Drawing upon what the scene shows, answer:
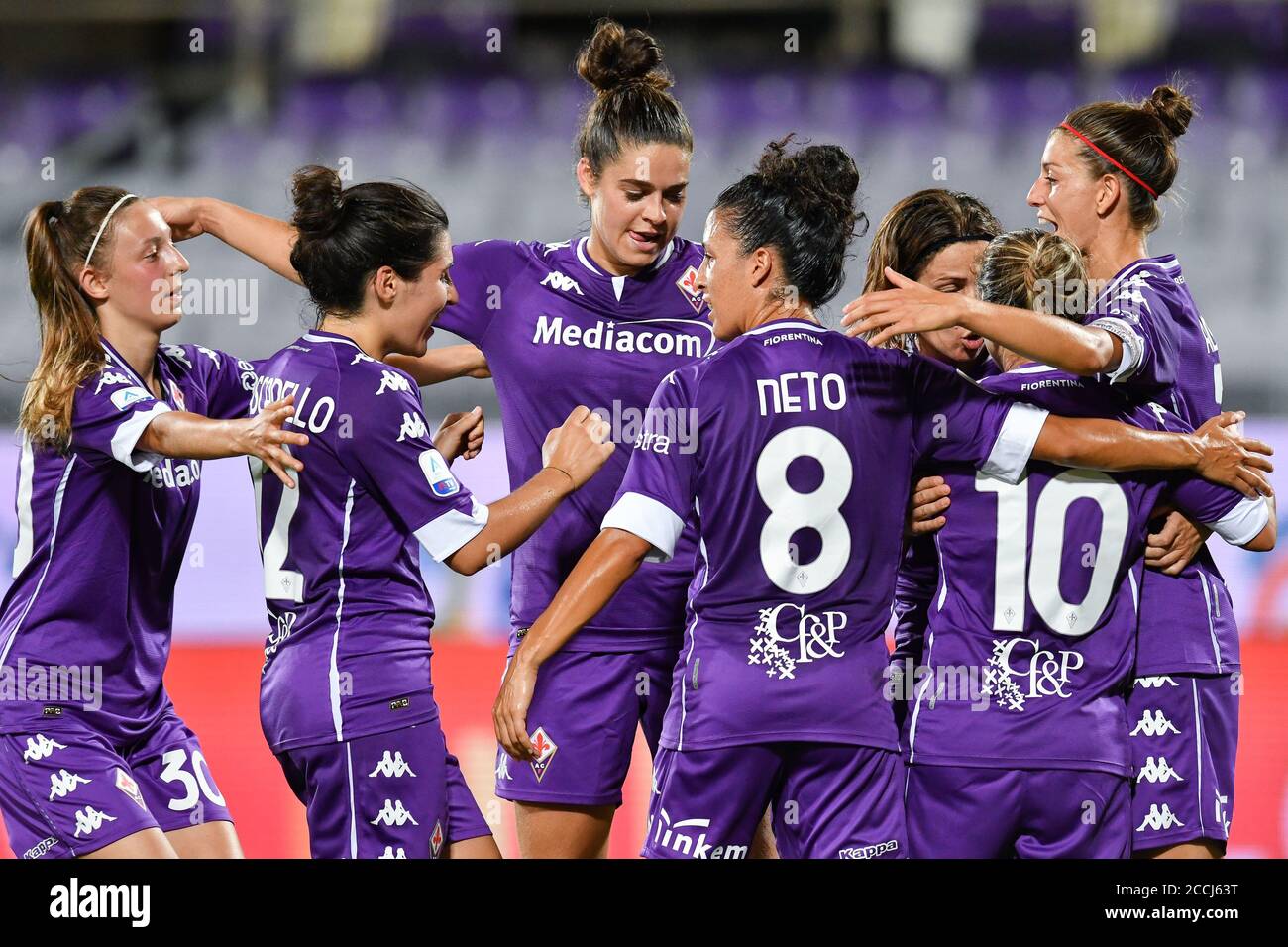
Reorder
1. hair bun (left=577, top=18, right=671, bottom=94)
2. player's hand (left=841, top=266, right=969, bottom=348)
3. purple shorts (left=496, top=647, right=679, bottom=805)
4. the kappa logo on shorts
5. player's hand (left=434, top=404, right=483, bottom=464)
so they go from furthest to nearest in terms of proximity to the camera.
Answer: hair bun (left=577, top=18, right=671, bottom=94), purple shorts (left=496, top=647, right=679, bottom=805), player's hand (left=434, top=404, right=483, bottom=464), the kappa logo on shorts, player's hand (left=841, top=266, right=969, bottom=348)

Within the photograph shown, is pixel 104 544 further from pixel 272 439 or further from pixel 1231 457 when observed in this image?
pixel 1231 457

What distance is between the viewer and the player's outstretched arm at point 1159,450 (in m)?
3.29

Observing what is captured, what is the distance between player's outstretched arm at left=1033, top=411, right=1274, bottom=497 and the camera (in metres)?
3.29

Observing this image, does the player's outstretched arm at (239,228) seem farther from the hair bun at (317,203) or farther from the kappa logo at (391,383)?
the kappa logo at (391,383)

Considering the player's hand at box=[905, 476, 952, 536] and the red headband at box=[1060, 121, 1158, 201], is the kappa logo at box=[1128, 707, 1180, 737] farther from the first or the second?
the red headband at box=[1060, 121, 1158, 201]

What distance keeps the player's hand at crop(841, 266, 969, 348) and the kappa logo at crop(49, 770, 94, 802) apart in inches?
83.0

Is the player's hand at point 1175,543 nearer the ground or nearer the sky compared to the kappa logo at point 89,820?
nearer the sky

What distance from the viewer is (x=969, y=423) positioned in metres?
3.31

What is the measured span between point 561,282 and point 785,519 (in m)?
1.39

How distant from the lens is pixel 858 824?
3.15m

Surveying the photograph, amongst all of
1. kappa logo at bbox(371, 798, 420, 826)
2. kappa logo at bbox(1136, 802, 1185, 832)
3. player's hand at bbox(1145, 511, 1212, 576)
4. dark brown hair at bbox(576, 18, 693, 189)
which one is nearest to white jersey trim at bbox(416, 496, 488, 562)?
kappa logo at bbox(371, 798, 420, 826)

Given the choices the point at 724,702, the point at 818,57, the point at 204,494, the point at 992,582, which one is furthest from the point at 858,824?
the point at 818,57

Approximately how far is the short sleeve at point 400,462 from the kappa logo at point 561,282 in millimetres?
953

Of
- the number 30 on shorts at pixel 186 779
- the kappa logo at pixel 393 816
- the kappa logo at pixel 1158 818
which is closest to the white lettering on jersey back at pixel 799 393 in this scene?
the kappa logo at pixel 393 816
